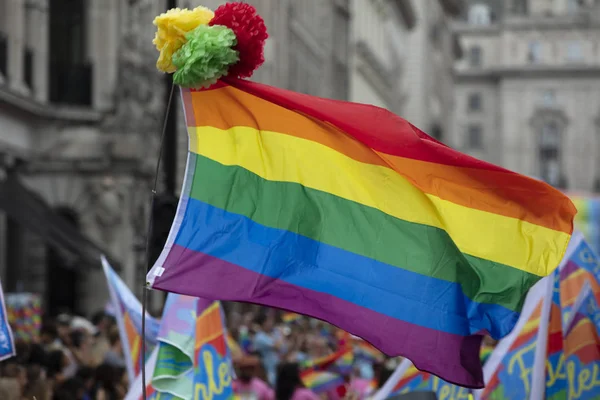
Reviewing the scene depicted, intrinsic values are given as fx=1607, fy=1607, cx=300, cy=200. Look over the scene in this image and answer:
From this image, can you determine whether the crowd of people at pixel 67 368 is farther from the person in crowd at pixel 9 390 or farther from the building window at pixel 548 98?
the building window at pixel 548 98

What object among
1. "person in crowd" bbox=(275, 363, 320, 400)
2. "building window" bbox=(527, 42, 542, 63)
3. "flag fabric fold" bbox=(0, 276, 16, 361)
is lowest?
"person in crowd" bbox=(275, 363, 320, 400)

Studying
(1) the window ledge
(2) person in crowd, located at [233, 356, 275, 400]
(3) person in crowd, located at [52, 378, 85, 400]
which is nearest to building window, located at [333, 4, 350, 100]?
(1) the window ledge

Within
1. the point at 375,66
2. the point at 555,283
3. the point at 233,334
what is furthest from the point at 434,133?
the point at 555,283

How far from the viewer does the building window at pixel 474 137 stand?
397 feet

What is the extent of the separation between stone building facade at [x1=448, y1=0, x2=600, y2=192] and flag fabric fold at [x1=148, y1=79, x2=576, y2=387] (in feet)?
352

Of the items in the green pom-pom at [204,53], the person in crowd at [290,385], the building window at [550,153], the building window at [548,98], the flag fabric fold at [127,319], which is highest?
the building window at [548,98]

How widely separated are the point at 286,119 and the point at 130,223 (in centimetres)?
1729

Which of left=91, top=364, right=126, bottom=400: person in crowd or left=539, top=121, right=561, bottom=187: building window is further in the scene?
left=539, top=121, right=561, bottom=187: building window

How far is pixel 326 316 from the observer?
684cm

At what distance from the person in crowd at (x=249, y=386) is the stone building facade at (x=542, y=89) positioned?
103264 mm

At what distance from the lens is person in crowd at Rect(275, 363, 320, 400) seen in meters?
10.2

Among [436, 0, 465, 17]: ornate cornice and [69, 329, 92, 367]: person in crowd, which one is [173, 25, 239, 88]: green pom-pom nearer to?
[69, 329, 92, 367]: person in crowd

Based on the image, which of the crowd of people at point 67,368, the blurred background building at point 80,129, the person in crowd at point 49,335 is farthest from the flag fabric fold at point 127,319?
the blurred background building at point 80,129

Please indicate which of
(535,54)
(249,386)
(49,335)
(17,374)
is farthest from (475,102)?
(17,374)
